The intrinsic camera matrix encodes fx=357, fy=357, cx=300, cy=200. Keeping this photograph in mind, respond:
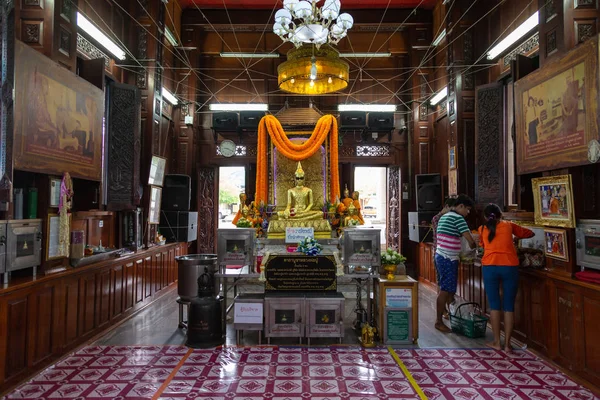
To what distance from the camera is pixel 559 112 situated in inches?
131

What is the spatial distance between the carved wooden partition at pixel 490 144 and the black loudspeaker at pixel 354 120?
318 centimetres

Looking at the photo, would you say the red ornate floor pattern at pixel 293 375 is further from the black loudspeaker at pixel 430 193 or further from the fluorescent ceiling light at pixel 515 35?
the fluorescent ceiling light at pixel 515 35

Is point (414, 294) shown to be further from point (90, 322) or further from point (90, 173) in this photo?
point (90, 173)

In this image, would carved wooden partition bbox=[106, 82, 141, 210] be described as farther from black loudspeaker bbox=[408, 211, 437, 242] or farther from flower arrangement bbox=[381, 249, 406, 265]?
black loudspeaker bbox=[408, 211, 437, 242]

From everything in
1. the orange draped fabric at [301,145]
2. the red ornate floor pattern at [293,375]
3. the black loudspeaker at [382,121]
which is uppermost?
the black loudspeaker at [382,121]

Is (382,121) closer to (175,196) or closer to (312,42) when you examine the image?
(312,42)

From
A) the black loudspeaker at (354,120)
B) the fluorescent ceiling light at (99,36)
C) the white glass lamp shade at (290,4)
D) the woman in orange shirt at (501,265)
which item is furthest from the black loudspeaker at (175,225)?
the woman in orange shirt at (501,265)

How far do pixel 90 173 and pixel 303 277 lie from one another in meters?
2.74

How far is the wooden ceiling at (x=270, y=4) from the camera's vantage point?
8023mm

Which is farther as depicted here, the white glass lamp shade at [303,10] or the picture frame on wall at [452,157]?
the picture frame on wall at [452,157]

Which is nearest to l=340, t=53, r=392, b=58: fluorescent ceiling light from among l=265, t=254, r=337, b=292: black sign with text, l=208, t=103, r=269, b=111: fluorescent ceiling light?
l=208, t=103, r=269, b=111: fluorescent ceiling light

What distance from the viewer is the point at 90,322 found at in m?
3.89

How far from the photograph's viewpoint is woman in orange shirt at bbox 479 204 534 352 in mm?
3469

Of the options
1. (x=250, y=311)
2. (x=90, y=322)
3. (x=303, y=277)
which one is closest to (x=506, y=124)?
(x=303, y=277)
